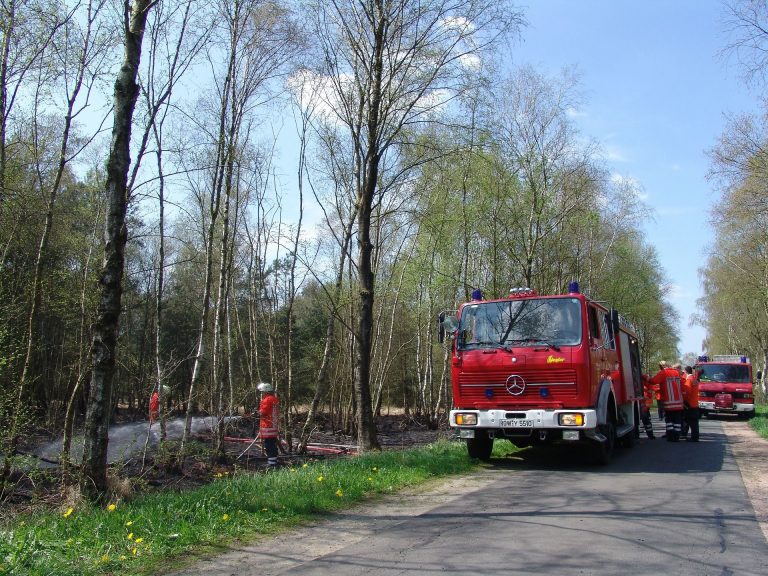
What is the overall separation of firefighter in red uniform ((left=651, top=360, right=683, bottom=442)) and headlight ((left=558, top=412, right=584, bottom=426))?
6.83m

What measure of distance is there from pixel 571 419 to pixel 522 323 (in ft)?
5.87

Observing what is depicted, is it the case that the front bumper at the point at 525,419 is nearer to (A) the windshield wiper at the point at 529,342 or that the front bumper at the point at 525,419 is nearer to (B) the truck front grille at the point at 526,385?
(B) the truck front grille at the point at 526,385

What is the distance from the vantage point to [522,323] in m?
10.1

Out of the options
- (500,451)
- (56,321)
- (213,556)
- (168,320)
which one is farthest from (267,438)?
(168,320)

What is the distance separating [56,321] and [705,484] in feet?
84.5

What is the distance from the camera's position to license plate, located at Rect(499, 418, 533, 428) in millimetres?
9578

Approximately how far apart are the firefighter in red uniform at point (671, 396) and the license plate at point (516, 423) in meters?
7.06

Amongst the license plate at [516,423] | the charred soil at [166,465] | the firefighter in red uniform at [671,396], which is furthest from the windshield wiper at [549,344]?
the firefighter in red uniform at [671,396]

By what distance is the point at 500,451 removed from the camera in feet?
40.7

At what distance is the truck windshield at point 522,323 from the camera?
9867mm

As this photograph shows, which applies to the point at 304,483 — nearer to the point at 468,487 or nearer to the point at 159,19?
the point at 468,487

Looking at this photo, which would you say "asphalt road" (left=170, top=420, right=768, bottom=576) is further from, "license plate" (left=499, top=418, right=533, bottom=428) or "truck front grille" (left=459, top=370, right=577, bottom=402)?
"truck front grille" (left=459, top=370, right=577, bottom=402)

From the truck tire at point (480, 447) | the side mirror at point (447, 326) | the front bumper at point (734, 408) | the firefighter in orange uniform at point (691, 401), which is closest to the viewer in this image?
the side mirror at point (447, 326)

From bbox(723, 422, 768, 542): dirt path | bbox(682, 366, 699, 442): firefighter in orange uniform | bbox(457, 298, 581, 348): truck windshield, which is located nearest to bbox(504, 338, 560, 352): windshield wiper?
bbox(457, 298, 581, 348): truck windshield
